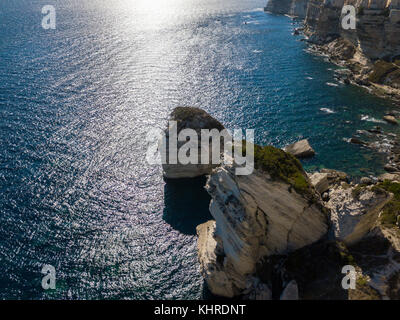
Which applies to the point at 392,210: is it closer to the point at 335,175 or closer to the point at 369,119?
the point at 335,175

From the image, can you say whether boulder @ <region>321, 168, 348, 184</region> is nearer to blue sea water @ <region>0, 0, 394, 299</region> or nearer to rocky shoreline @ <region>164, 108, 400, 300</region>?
blue sea water @ <region>0, 0, 394, 299</region>

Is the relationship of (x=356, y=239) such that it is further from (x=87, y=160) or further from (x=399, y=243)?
(x=87, y=160)

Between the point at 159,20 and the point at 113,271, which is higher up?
the point at 159,20

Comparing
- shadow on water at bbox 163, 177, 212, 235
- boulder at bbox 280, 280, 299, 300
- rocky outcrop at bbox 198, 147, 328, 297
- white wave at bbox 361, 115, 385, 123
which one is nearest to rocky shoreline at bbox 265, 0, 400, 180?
white wave at bbox 361, 115, 385, 123

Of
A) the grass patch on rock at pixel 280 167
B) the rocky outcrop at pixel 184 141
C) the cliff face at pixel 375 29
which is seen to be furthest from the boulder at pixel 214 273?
the cliff face at pixel 375 29

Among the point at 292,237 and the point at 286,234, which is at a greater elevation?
the point at 286,234

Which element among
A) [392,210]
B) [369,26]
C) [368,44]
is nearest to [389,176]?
[392,210]
